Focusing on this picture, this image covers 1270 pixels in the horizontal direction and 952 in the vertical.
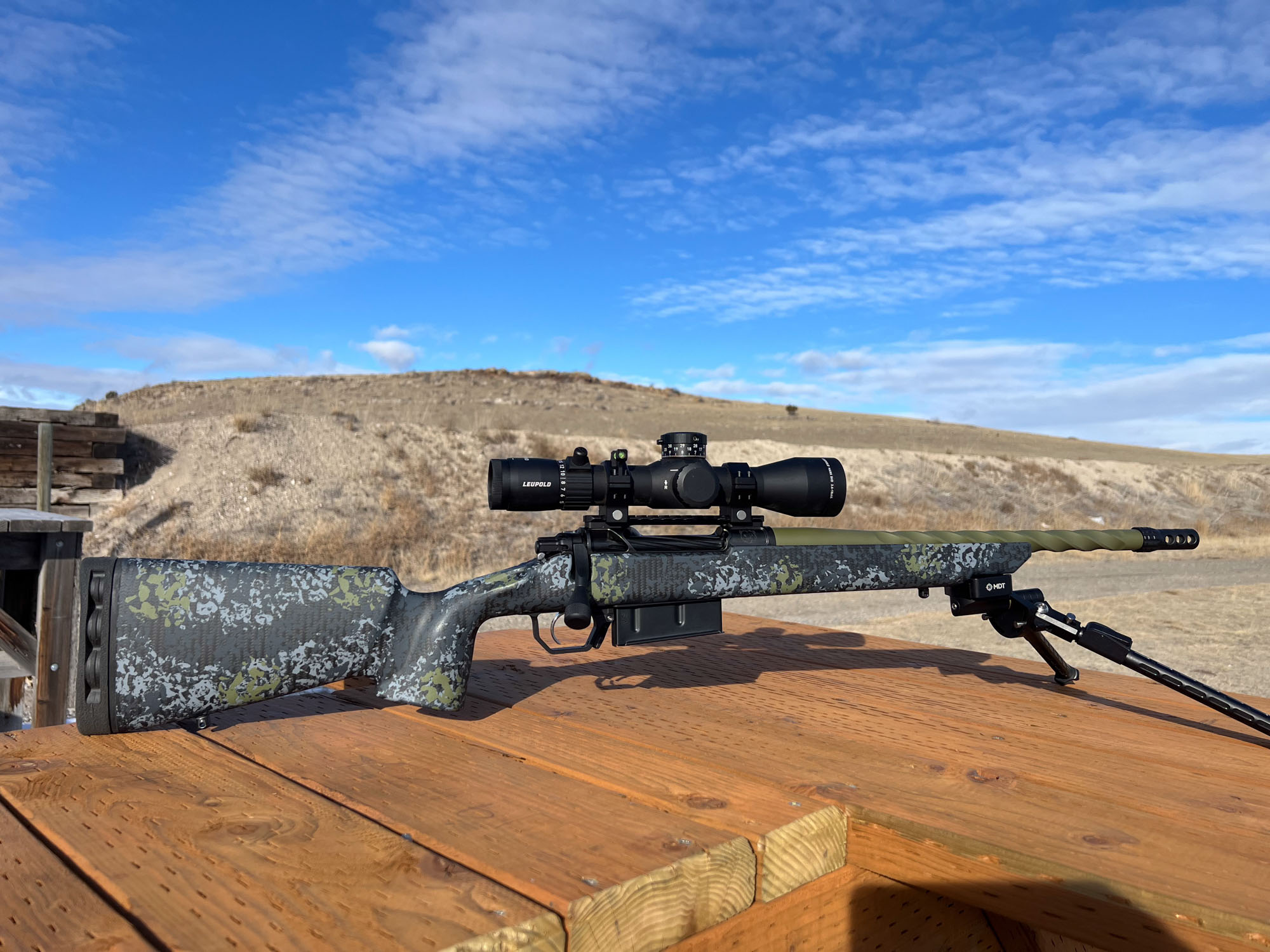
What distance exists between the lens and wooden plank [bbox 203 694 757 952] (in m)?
1.37

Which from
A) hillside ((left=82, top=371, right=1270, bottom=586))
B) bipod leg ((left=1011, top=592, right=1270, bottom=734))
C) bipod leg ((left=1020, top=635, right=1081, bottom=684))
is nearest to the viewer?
bipod leg ((left=1011, top=592, right=1270, bottom=734))

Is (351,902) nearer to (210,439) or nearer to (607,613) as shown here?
(607,613)

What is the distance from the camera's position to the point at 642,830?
5.26 feet

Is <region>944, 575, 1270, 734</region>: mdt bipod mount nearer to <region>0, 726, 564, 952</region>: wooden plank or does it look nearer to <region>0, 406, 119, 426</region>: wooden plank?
<region>0, 726, 564, 952</region>: wooden plank

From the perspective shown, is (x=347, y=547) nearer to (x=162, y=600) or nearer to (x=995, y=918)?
(x=162, y=600)

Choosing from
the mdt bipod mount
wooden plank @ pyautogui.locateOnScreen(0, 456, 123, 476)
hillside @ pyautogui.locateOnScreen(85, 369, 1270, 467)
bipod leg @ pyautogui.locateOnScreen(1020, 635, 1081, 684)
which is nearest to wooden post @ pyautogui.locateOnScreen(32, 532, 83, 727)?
the mdt bipod mount

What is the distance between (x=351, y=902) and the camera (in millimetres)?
1302

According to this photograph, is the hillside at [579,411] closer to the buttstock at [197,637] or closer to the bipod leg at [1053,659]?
the bipod leg at [1053,659]

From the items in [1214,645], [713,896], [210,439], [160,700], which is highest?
[210,439]

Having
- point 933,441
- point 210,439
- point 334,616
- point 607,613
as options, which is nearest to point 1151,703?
point 607,613

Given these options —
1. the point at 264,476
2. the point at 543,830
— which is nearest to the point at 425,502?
the point at 264,476

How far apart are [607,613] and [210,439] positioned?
20183mm

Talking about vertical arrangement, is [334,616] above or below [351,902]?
above

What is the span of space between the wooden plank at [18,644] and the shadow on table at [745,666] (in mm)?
2874
